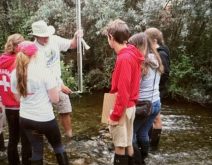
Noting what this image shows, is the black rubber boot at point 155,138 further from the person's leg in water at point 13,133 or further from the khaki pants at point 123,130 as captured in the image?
the person's leg in water at point 13,133

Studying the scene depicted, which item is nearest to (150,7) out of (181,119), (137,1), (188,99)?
(137,1)

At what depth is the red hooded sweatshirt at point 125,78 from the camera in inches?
171

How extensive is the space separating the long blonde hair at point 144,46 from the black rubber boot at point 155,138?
1453 millimetres

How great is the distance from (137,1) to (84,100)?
2974 millimetres

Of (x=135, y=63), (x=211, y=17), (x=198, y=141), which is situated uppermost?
(x=211, y=17)

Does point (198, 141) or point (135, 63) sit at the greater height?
point (135, 63)

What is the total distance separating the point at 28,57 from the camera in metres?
4.49

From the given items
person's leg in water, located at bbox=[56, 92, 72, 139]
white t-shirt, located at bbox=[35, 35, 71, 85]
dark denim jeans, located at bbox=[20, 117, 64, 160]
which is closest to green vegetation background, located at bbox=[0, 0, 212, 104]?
person's leg in water, located at bbox=[56, 92, 72, 139]

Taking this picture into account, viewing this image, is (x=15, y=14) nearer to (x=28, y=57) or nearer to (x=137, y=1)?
(x=137, y=1)

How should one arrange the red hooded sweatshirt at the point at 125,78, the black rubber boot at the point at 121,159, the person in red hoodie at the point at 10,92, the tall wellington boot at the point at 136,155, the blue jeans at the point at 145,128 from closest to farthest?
the red hooded sweatshirt at the point at 125,78, the black rubber boot at the point at 121,159, the person in red hoodie at the point at 10,92, the tall wellington boot at the point at 136,155, the blue jeans at the point at 145,128

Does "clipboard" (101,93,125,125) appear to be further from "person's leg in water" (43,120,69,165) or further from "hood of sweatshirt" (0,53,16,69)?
"hood of sweatshirt" (0,53,16,69)

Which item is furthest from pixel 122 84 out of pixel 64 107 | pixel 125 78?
pixel 64 107

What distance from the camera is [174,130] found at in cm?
793

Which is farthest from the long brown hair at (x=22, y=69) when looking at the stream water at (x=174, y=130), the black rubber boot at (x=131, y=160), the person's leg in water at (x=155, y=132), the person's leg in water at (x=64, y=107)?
the person's leg in water at (x=155, y=132)
